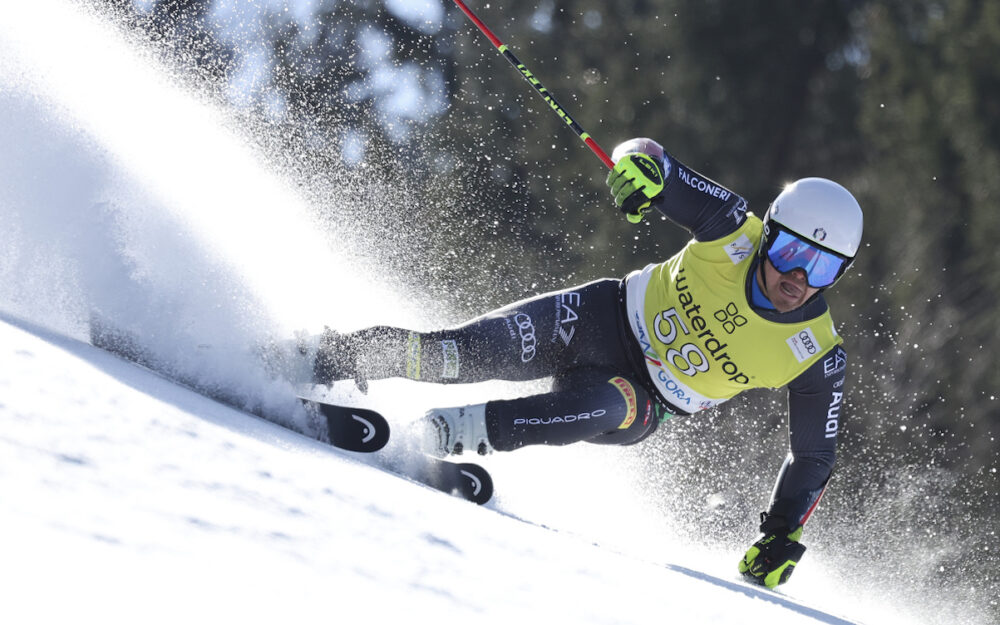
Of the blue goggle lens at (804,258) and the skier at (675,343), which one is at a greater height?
the blue goggle lens at (804,258)

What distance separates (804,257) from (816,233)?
0.25ft

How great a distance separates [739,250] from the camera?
137 inches

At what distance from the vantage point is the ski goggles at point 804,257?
3301mm

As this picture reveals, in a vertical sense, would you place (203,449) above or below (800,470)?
below

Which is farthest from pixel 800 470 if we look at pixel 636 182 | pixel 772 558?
pixel 636 182

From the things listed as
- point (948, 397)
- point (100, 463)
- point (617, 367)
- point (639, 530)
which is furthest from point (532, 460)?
point (948, 397)

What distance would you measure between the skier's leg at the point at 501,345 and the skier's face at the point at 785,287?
516 millimetres

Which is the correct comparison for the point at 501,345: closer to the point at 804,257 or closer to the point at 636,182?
the point at 636,182

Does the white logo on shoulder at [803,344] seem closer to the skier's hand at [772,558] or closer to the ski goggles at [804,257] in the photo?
the ski goggles at [804,257]

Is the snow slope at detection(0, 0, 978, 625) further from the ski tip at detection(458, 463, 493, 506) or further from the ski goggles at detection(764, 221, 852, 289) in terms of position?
the ski goggles at detection(764, 221, 852, 289)

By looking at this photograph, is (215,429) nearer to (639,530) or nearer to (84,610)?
(84,610)

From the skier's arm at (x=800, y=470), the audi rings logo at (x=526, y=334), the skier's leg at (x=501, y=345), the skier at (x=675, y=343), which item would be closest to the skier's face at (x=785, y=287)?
the skier at (x=675, y=343)

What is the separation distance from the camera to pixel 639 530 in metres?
4.65

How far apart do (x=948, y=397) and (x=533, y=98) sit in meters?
6.46
